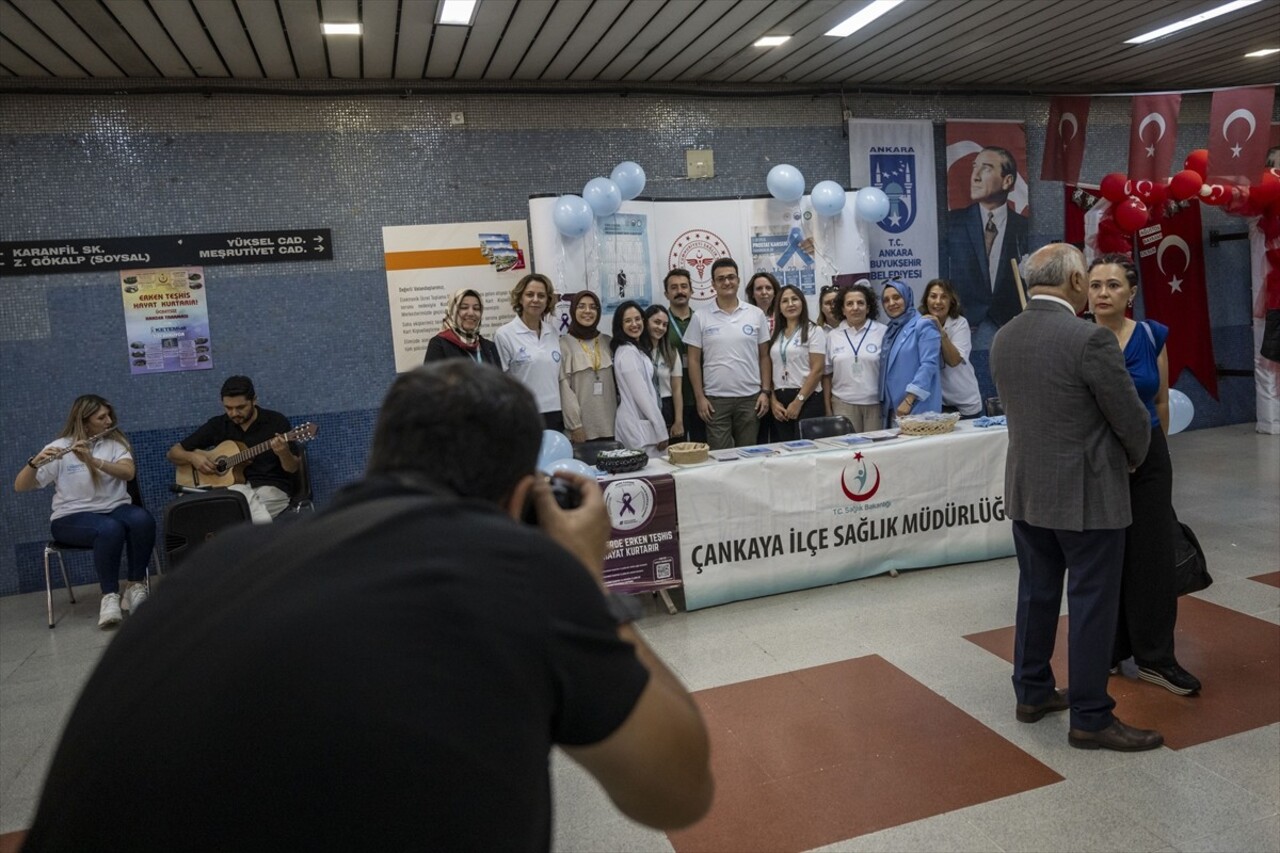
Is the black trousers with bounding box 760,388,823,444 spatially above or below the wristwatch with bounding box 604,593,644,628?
below

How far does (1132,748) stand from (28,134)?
6.61 meters

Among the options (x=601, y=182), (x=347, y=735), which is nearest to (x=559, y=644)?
(x=347, y=735)

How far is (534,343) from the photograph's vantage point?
5.68 m

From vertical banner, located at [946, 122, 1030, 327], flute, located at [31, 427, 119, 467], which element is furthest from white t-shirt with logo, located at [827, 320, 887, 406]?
flute, located at [31, 427, 119, 467]

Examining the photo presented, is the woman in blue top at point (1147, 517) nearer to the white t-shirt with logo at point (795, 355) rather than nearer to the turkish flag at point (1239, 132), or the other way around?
the white t-shirt with logo at point (795, 355)

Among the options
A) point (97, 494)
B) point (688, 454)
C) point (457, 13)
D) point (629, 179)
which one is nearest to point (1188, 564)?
point (688, 454)

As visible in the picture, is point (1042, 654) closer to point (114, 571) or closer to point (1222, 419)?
point (114, 571)

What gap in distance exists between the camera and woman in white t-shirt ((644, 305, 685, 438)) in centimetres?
593

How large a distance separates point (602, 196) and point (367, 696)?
220 inches

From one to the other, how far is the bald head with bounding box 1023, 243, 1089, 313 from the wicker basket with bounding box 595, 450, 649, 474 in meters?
2.14

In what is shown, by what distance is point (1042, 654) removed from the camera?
3.06 meters

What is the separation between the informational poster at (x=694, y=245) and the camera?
6.11 metres

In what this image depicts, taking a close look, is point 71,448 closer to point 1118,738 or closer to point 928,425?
point 928,425

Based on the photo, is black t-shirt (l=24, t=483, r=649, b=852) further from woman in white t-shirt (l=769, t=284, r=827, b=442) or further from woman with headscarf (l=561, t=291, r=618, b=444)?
woman in white t-shirt (l=769, t=284, r=827, b=442)
